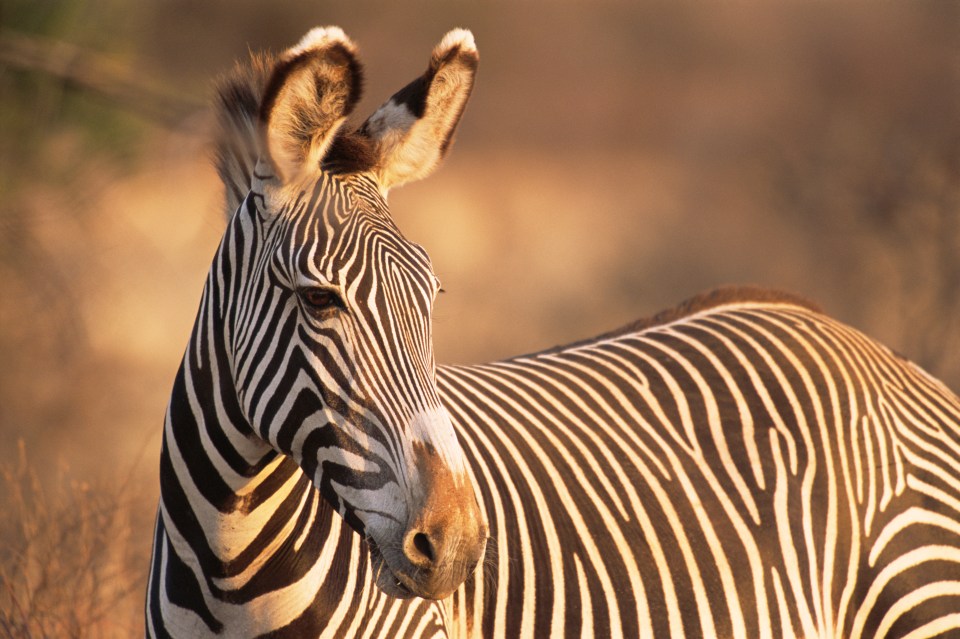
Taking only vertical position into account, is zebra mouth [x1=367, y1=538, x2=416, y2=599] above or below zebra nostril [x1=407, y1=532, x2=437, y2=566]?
below

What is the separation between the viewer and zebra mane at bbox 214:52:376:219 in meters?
2.77

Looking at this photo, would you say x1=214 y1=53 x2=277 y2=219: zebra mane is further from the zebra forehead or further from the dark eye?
the zebra forehead

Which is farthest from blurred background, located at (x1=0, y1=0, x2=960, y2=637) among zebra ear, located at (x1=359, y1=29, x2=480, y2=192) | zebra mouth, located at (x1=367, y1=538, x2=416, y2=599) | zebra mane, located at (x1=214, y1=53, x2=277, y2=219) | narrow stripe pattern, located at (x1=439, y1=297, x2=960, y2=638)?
zebra mouth, located at (x1=367, y1=538, x2=416, y2=599)

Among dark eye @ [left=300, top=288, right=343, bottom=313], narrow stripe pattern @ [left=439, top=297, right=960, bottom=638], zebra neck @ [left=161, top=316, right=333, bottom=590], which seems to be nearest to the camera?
dark eye @ [left=300, top=288, right=343, bottom=313]

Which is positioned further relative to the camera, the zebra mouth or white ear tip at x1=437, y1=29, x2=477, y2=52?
white ear tip at x1=437, y1=29, x2=477, y2=52

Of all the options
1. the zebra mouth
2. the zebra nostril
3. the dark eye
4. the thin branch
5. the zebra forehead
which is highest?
the thin branch

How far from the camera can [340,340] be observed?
244 centimetres

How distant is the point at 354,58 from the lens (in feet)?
8.50

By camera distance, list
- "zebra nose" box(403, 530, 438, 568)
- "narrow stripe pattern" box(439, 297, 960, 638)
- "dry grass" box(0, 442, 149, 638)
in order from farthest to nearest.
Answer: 1. "dry grass" box(0, 442, 149, 638)
2. "narrow stripe pattern" box(439, 297, 960, 638)
3. "zebra nose" box(403, 530, 438, 568)

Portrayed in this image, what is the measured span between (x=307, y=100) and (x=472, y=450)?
3.87 ft

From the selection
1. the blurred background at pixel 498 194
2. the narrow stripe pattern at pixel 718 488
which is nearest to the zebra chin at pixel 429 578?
the narrow stripe pattern at pixel 718 488

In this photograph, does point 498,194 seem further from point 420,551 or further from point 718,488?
point 420,551

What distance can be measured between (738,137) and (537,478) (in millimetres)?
18858

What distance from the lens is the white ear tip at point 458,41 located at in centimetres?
283
